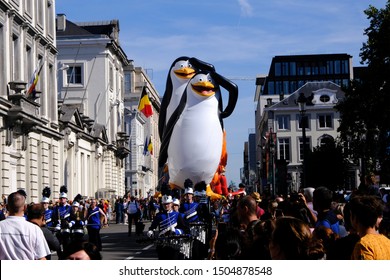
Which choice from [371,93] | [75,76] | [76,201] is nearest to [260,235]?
[76,201]

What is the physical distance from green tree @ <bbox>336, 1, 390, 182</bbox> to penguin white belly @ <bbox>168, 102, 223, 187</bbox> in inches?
684

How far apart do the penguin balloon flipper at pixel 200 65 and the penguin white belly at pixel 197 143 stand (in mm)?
1816

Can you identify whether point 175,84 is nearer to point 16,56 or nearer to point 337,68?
point 16,56

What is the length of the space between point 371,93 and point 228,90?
15969mm

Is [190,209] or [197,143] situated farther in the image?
[197,143]

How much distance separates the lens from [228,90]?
3216 centimetres

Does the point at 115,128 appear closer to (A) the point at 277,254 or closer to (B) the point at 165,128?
(B) the point at 165,128

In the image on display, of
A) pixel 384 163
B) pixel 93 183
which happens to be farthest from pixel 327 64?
pixel 384 163

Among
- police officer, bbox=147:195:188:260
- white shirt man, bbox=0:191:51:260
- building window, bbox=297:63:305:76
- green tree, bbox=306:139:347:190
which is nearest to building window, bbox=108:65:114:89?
green tree, bbox=306:139:347:190

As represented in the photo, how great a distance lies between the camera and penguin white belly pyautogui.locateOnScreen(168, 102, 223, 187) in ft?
96.4

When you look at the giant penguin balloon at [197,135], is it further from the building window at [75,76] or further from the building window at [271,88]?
the building window at [271,88]

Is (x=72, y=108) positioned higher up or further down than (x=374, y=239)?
higher up

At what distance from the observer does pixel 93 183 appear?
6712 centimetres

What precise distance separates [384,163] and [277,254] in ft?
144
